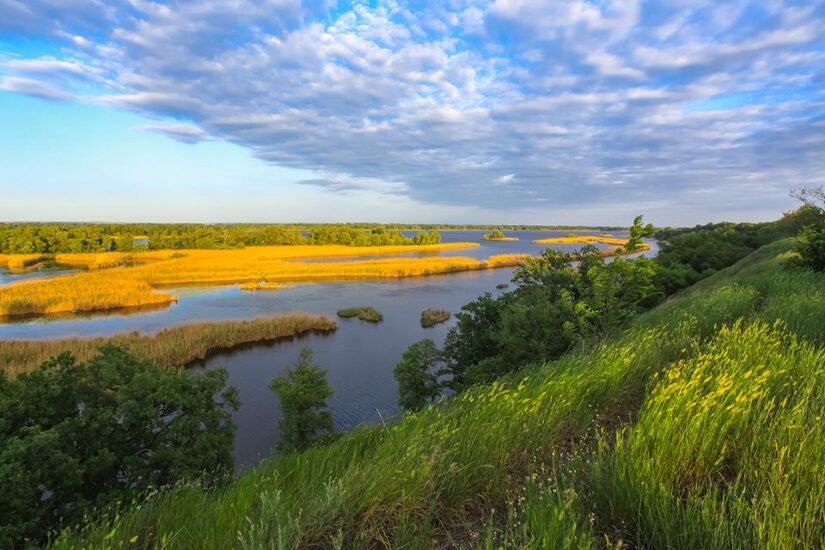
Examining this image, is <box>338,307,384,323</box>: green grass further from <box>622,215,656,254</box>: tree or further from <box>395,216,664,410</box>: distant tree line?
<box>622,215,656,254</box>: tree

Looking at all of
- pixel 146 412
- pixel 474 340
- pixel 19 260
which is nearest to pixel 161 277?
pixel 19 260

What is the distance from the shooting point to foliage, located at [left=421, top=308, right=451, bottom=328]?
33013mm

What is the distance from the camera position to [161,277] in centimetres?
5128

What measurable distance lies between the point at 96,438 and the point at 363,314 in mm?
25552

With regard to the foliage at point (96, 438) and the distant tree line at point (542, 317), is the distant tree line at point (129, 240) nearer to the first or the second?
the distant tree line at point (542, 317)

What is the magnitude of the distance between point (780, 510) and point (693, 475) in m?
0.76

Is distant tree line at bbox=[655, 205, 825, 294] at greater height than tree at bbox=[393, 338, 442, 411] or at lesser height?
greater

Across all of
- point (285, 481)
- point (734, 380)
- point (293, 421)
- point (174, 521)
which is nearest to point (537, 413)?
point (734, 380)

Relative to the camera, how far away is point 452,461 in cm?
311

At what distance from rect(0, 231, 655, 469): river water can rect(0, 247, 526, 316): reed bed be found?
3.31 metres

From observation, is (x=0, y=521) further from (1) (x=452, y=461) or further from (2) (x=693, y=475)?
(2) (x=693, y=475)

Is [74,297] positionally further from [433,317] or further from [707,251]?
[707,251]

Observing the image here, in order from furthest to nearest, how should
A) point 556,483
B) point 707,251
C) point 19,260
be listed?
point 19,260 < point 707,251 < point 556,483

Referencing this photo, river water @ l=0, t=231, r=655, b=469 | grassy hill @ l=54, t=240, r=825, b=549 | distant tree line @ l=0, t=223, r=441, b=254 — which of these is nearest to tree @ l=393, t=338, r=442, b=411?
river water @ l=0, t=231, r=655, b=469
